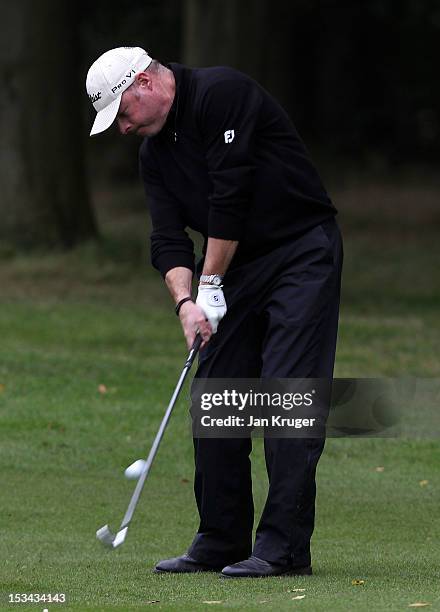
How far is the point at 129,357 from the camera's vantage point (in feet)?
46.5

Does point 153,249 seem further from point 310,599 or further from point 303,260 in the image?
point 310,599

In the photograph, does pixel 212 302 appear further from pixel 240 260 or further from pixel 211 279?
pixel 240 260

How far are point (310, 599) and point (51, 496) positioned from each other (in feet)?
11.5

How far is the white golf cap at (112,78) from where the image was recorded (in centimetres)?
619

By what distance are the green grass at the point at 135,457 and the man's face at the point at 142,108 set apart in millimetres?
1859

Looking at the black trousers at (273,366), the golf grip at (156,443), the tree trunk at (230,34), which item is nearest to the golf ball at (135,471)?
the golf grip at (156,443)

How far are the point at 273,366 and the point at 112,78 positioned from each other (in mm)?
1330

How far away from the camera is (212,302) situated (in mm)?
6281

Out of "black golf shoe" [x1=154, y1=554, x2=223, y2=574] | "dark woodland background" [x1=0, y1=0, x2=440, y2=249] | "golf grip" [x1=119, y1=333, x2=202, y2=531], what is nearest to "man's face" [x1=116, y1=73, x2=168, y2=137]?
"golf grip" [x1=119, y1=333, x2=202, y2=531]

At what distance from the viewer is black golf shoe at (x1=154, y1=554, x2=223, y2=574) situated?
257 inches

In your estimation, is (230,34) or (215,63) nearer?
(230,34)

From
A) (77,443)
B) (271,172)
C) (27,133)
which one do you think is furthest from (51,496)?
(27,133)

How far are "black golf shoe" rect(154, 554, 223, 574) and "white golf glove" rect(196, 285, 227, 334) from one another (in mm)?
1013

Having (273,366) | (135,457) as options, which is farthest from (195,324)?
(135,457)
